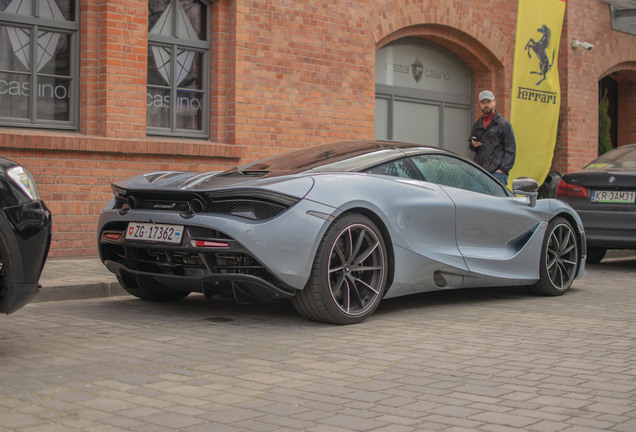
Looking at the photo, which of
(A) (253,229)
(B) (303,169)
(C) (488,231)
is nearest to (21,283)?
(A) (253,229)

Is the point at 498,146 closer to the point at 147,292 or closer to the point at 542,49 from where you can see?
the point at 542,49

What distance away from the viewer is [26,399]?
12.7 ft

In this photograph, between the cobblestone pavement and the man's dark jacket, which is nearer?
the cobblestone pavement

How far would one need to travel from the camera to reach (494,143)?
1102 cm

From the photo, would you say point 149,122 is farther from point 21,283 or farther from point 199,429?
point 199,429

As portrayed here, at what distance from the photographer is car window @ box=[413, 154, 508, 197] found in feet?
22.7

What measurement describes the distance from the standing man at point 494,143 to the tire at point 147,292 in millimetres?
5259

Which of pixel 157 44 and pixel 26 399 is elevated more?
pixel 157 44

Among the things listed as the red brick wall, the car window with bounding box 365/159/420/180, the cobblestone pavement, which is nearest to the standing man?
the cobblestone pavement

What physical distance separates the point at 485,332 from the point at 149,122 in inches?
255

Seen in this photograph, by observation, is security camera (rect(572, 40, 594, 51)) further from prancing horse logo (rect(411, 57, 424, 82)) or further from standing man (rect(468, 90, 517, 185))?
standing man (rect(468, 90, 517, 185))

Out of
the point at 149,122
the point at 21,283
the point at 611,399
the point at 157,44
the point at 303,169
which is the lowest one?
the point at 611,399

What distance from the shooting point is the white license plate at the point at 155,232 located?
224 inches

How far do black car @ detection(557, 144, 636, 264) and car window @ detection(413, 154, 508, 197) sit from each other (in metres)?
3.08
